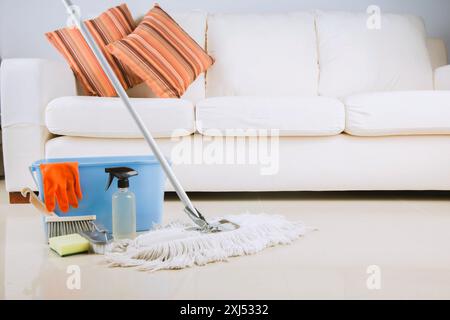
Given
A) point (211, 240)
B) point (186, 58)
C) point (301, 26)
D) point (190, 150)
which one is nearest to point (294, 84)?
point (301, 26)

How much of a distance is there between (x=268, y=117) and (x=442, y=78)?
1.17 m

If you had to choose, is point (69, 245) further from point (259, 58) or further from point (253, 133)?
point (259, 58)

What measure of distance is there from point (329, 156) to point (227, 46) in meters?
0.91

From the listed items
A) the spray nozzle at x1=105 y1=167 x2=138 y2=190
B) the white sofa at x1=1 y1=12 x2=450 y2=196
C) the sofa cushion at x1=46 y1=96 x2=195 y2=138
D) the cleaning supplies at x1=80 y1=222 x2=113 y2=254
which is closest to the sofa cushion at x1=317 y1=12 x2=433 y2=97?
→ the white sofa at x1=1 y1=12 x2=450 y2=196

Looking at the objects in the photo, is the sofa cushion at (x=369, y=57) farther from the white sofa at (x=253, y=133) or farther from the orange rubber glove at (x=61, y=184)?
the orange rubber glove at (x=61, y=184)

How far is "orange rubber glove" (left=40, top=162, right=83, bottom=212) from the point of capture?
4.52 feet

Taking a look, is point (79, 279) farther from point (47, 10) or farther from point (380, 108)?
point (47, 10)

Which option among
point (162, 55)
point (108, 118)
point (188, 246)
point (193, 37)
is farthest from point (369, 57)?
point (188, 246)

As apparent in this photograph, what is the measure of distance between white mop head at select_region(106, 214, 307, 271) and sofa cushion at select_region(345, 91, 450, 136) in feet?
2.65

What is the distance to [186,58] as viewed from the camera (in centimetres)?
244

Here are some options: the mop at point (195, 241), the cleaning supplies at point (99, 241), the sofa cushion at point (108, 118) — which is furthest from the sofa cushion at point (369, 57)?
the cleaning supplies at point (99, 241)

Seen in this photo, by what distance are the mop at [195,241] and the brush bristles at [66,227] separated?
18cm

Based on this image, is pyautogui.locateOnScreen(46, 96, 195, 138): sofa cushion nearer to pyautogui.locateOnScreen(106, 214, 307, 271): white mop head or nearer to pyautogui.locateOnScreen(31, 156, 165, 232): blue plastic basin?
pyautogui.locateOnScreen(31, 156, 165, 232): blue plastic basin

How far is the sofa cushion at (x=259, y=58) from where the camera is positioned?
2.59m
